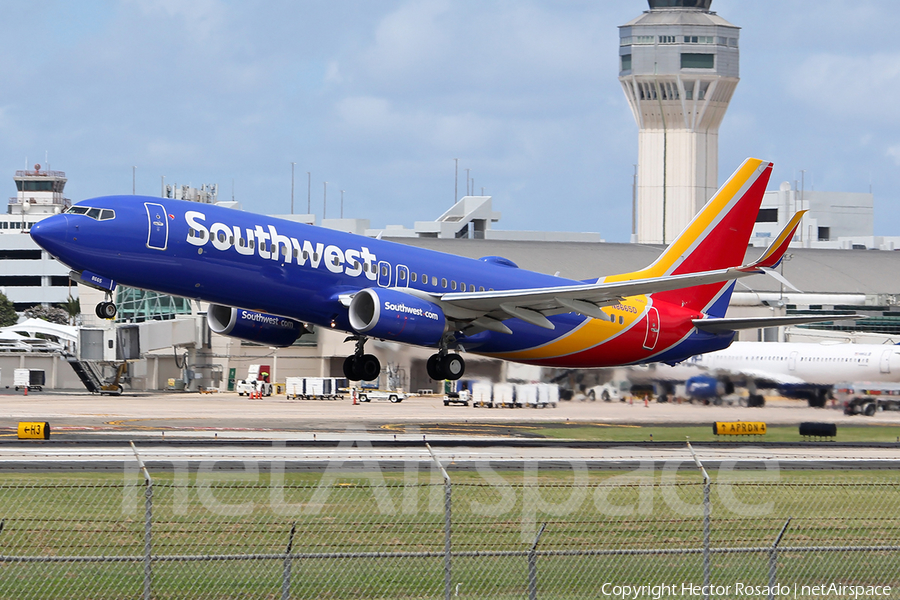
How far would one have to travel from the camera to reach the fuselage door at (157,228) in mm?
35031

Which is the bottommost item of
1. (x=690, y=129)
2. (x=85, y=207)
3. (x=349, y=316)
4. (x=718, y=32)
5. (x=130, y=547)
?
(x=130, y=547)

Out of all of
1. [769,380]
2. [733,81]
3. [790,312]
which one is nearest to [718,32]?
[733,81]

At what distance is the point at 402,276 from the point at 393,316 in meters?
2.69

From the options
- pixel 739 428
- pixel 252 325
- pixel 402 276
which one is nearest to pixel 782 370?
pixel 739 428

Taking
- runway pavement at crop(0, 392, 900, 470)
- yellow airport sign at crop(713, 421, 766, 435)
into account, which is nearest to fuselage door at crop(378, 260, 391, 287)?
runway pavement at crop(0, 392, 900, 470)

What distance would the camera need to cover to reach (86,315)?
346ft

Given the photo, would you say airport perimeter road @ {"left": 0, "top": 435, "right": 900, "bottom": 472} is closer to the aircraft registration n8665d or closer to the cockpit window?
the aircraft registration n8665d

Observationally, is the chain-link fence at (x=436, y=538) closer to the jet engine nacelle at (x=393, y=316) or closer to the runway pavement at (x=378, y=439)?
the runway pavement at (x=378, y=439)

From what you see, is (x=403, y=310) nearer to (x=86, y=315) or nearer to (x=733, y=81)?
(x=86, y=315)

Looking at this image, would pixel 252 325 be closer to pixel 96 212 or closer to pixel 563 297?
pixel 96 212

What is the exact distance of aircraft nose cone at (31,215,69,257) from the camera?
34188mm

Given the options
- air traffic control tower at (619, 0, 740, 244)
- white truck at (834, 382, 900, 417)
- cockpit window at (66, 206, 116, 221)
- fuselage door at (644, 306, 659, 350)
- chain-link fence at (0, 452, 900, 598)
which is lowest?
chain-link fence at (0, 452, 900, 598)

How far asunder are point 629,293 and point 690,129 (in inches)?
5078

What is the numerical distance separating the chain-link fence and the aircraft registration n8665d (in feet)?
28.0
